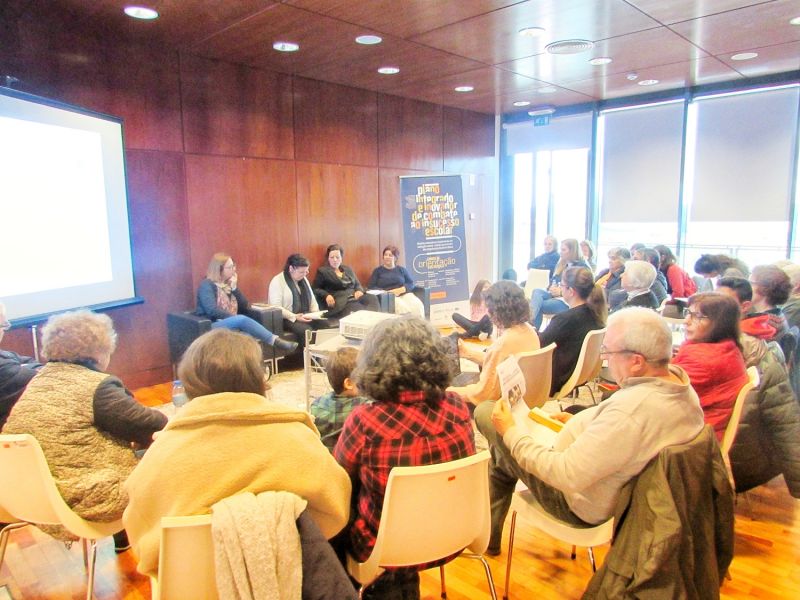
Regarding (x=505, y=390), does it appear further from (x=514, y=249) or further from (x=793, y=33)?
(x=514, y=249)

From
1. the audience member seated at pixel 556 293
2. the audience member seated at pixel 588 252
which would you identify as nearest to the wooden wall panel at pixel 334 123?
the audience member seated at pixel 556 293

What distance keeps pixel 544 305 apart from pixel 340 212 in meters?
2.61

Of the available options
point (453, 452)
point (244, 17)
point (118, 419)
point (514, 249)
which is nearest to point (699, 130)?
point (514, 249)

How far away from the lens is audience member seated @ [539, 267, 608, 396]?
339cm

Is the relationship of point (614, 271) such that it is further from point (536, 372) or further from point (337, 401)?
point (337, 401)

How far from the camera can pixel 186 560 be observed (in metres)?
1.34

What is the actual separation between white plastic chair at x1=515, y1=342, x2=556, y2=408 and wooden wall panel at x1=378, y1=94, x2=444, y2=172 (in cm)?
475

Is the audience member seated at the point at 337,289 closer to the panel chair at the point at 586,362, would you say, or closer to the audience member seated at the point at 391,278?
the audience member seated at the point at 391,278

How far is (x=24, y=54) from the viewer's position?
4113 millimetres

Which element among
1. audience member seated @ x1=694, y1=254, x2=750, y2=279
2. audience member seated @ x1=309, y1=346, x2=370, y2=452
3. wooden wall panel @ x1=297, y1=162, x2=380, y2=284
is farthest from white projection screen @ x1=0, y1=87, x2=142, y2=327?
audience member seated @ x1=694, y1=254, x2=750, y2=279

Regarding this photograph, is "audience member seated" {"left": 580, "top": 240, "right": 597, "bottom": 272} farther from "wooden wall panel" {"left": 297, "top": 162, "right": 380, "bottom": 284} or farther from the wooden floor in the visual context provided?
the wooden floor

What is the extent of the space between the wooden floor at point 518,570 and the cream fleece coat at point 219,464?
1.14m

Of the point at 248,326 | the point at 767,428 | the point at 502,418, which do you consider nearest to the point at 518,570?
the point at 502,418

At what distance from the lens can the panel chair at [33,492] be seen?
1753mm
